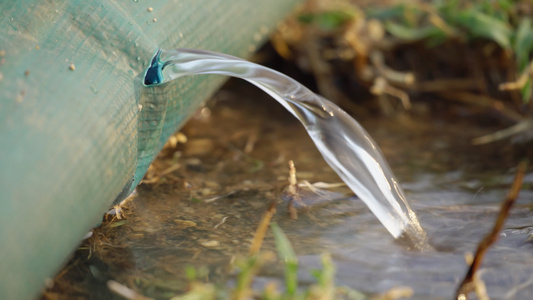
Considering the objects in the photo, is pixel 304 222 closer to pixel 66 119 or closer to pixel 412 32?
pixel 66 119

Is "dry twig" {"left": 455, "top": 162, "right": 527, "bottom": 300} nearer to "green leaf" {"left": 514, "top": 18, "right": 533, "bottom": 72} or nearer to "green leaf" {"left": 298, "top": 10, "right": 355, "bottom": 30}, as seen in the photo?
"green leaf" {"left": 514, "top": 18, "right": 533, "bottom": 72}

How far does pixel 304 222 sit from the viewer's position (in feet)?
4.40

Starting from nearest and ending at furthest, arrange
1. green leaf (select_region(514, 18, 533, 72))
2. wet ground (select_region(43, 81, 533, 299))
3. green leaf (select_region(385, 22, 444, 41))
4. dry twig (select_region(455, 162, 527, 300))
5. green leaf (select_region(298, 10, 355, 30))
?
dry twig (select_region(455, 162, 527, 300))
wet ground (select_region(43, 81, 533, 299))
green leaf (select_region(514, 18, 533, 72))
green leaf (select_region(385, 22, 444, 41))
green leaf (select_region(298, 10, 355, 30))

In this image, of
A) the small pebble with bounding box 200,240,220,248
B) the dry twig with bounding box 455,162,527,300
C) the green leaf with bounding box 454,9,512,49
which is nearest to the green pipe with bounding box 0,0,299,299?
the small pebble with bounding box 200,240,220,248

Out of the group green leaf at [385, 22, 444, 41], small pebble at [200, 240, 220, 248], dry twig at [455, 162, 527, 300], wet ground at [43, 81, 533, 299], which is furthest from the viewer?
green leaf at [385, 22, 444, 41]

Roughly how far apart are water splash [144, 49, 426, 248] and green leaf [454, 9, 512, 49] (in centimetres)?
97

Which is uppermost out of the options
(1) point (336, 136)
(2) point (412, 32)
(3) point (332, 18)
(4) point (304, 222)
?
(2) point (412, 32)

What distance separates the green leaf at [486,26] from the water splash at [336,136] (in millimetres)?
974

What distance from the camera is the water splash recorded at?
1.25 meters

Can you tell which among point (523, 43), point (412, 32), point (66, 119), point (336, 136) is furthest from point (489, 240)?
point (412, 32)

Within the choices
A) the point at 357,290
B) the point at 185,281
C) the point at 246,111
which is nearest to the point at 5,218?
the point at 185,281

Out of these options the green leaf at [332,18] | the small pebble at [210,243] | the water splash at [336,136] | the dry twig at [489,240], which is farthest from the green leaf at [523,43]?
the small pebble at [210,243]

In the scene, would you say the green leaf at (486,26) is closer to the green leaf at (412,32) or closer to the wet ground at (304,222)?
the green leaf at (412,32)

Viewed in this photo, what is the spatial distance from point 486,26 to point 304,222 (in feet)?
3.93
